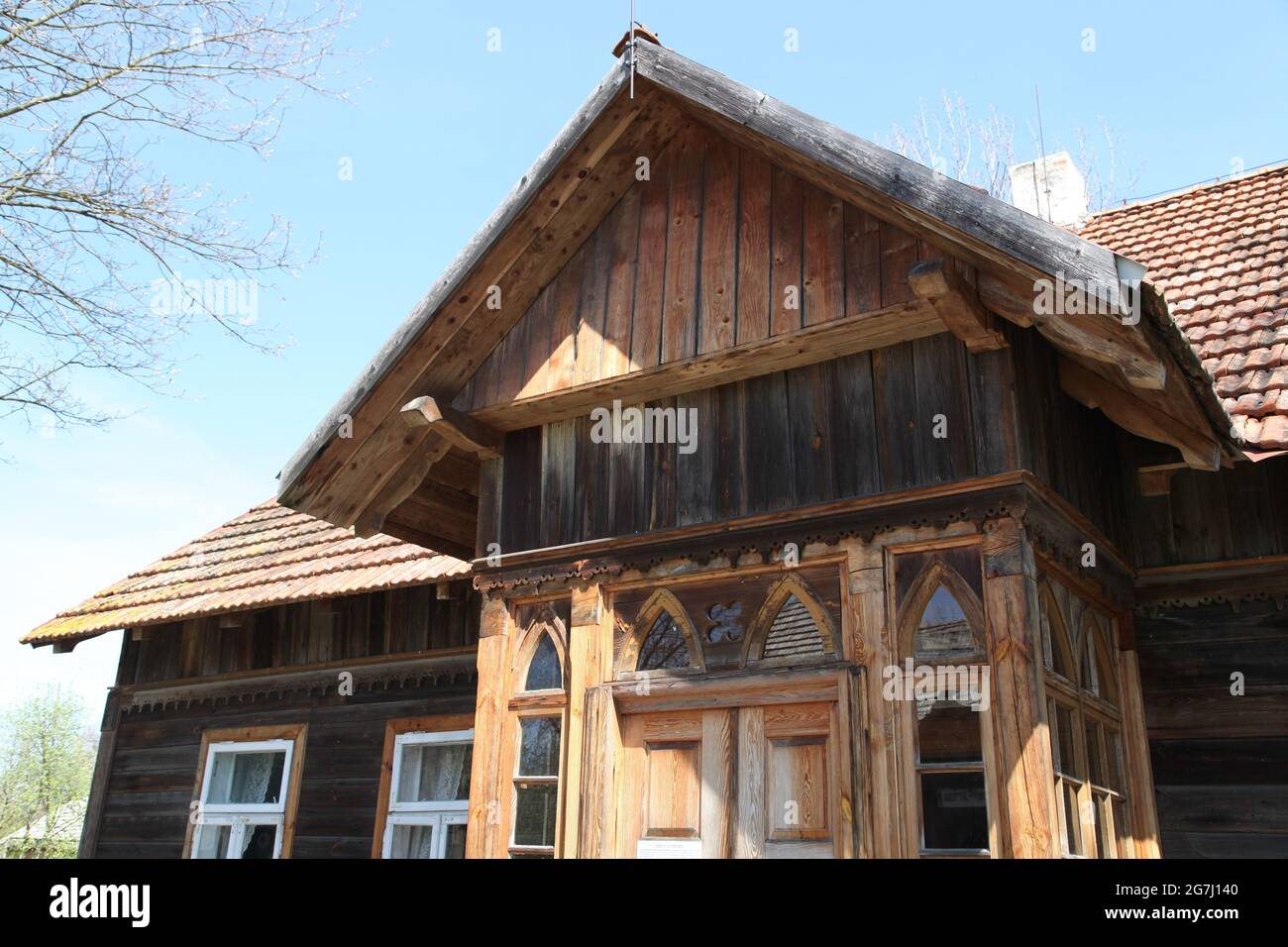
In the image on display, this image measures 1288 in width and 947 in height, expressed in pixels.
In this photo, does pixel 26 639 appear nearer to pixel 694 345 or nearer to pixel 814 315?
pixel 694 345

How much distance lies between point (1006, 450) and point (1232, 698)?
98.1 inches

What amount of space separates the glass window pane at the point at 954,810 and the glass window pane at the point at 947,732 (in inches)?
3.2

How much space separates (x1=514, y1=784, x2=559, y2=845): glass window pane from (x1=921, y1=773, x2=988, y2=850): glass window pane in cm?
209

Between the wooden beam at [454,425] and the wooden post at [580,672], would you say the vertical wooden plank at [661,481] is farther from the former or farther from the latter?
the wooden beam at [454,425]

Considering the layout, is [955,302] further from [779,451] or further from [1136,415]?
[1136,415]

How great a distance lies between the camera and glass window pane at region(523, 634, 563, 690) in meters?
6.42

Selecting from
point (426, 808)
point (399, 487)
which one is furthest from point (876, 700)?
point (426, 808)

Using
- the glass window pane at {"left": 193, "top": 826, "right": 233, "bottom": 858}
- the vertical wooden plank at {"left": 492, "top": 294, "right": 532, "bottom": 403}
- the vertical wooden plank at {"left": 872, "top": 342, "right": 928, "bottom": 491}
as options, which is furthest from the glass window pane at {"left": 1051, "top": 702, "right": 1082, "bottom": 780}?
the glass window pane at {"left": 193, "top": 826, "right": 233, "bottom": 858}

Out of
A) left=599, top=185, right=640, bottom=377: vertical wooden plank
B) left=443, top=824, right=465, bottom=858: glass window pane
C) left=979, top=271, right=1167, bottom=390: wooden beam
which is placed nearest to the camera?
left=979, top=271, right=1167, bottom=390: wooden beam

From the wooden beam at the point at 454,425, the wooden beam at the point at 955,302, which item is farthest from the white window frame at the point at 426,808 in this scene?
the wooden beam at the point at 955,302

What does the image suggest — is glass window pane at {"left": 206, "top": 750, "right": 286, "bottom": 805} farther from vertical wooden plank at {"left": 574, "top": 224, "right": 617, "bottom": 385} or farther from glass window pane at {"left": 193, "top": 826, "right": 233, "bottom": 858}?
vertical wooden plank at {"left": 574, "top": 224, "right": 617, "bottom": 385}

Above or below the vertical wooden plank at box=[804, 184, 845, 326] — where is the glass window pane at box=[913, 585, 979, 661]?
below

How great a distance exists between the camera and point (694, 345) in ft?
20.0
